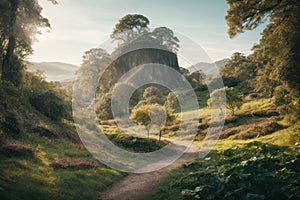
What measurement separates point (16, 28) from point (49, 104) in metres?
8.77

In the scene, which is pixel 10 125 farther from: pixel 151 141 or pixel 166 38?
pixel 166 38

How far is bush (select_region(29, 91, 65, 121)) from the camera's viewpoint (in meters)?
29.0

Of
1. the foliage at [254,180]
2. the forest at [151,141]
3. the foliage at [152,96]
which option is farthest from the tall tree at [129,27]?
the foliage at [254,180]

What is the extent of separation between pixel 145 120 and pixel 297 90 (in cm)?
2013

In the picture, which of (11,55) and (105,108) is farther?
(105,108)

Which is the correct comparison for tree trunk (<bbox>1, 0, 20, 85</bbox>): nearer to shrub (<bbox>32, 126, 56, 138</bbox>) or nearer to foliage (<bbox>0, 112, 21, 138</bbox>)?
shrub (<bbox>32, 126, 56, 138</bbox>)

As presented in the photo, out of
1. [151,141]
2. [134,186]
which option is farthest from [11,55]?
[134,186]

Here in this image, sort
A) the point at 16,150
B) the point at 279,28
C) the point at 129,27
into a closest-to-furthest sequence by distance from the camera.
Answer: the point at 16,150, the point at 279,28, the point at 129,27

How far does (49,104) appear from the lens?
95.4ft

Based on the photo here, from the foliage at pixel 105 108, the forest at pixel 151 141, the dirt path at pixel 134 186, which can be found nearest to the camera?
the forest at pixel 151 141

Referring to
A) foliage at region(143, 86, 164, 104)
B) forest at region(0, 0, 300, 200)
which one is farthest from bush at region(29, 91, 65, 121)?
foliage at region(143, 86, 164, 104)

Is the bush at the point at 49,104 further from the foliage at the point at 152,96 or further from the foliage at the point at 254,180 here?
the foliage at the point at 152,96

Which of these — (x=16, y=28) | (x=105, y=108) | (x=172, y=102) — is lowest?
(x=105, y=108)

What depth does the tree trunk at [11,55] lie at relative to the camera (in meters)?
26.9
